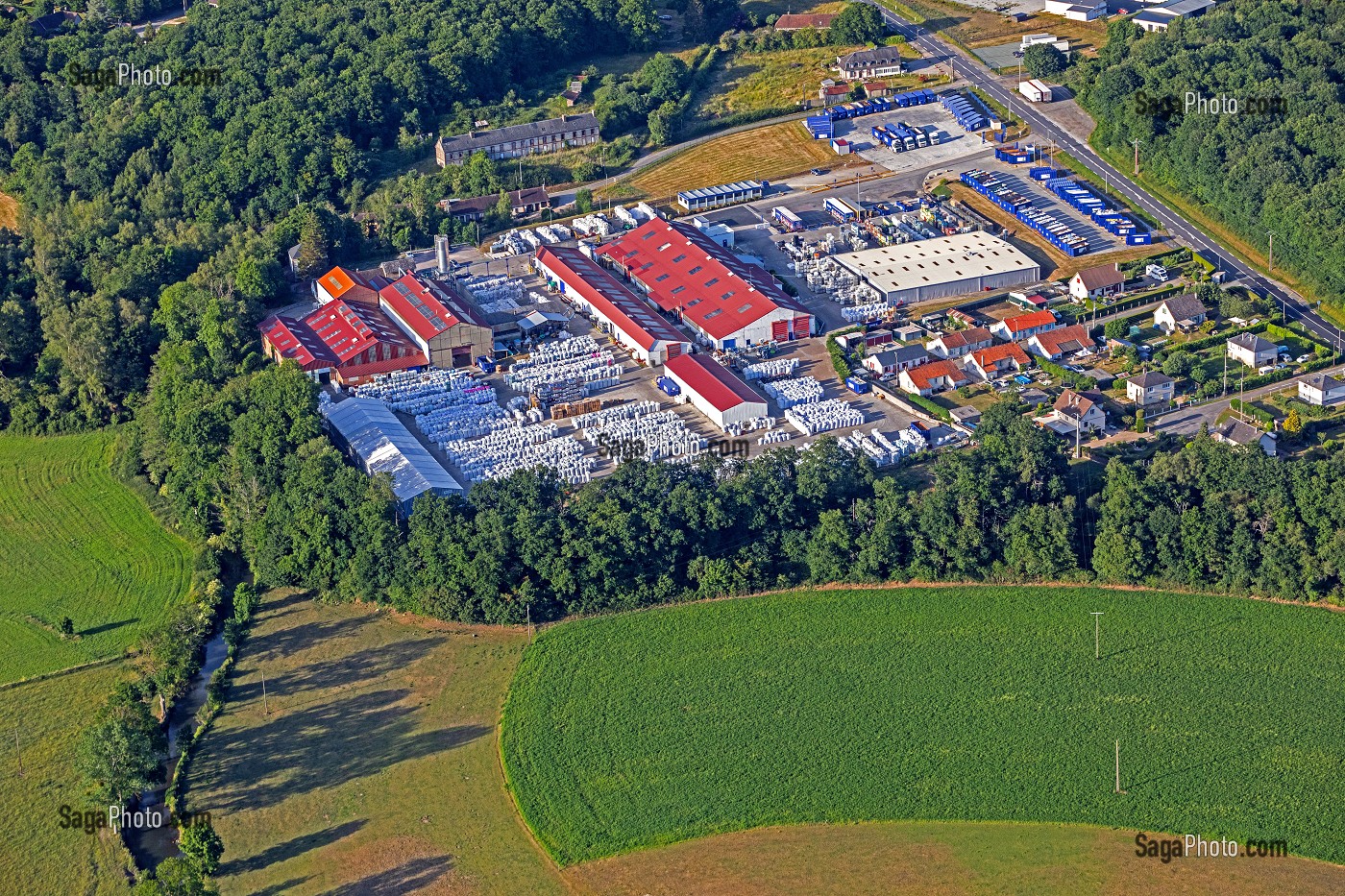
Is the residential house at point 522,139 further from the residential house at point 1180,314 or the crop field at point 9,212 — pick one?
the residential house at point 1180,314

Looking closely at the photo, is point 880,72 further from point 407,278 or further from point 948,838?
point 948,838

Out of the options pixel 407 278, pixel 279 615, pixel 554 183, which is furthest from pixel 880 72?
pixel 279 615

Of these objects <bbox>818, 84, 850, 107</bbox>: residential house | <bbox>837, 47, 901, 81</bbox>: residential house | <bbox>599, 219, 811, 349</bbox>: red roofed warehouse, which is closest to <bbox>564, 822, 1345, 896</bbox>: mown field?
<bbox>599, 219, 811, 349</bbox>: red roofed warehouse

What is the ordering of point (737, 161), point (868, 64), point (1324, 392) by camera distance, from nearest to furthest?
point (1324, 392)
point (737, 161)
point (868, 64)

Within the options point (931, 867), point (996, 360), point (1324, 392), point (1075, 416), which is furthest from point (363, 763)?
point (1324, 392)

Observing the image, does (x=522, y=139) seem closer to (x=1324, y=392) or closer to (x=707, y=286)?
(x=707, y=286)

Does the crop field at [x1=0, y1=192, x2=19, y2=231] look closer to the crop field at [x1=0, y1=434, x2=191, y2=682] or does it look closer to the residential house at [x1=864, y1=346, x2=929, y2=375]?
the crop field at [x1=0, y1=434, x2=191, y2=682]

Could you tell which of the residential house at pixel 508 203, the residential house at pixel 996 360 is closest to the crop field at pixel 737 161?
the residential house at pixel 508 203
